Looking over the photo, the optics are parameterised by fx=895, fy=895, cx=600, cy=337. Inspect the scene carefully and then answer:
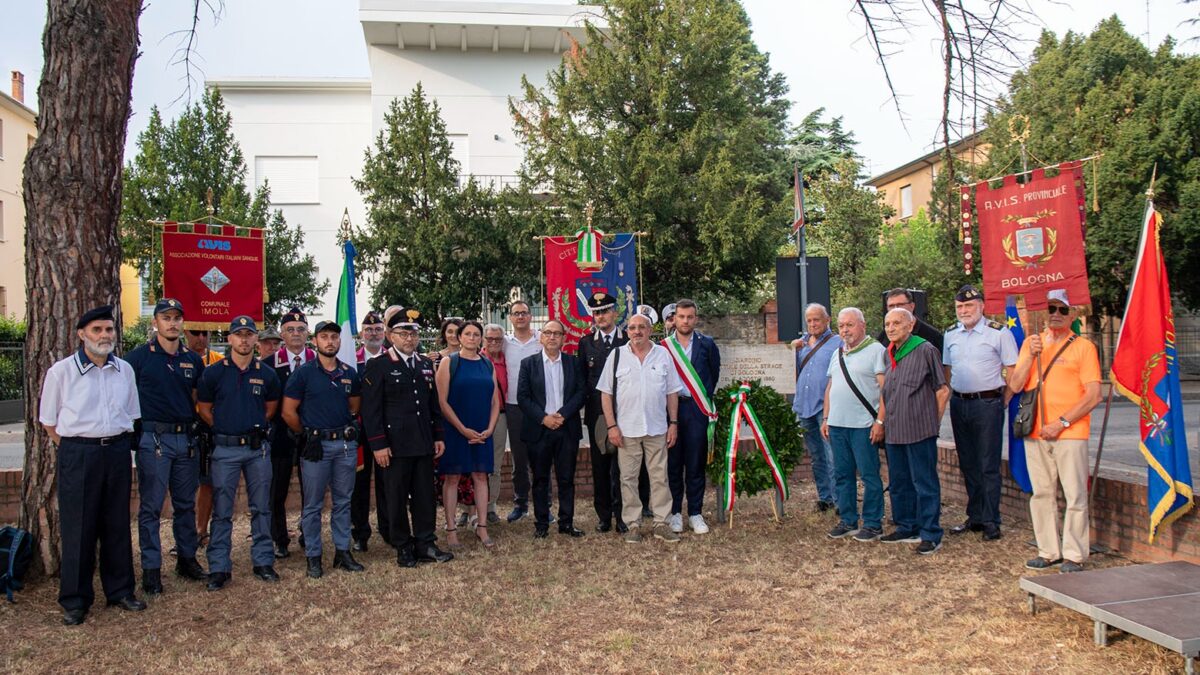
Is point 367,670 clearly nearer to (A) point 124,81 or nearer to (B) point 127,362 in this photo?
(B) point 127,362

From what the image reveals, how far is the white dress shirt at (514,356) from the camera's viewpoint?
26.5 feet

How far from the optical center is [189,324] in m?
9.62

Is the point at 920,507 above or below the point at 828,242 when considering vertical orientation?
below

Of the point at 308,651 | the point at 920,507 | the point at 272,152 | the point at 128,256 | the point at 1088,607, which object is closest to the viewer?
the point at 1088,607

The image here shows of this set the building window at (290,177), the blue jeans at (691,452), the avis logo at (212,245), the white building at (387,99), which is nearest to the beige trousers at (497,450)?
the blue jeans at (691,452)

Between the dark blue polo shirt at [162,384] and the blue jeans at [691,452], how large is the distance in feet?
12.4

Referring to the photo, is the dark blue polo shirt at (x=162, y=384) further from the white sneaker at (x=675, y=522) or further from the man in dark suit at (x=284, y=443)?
the white sneaker at (x=675, y=522)

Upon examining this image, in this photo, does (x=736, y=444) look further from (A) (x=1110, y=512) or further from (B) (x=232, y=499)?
(B) (x=232, y=499)

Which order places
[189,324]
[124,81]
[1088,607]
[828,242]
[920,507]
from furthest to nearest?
[828,242]
[189,324]
[920,507]
[124,81]
[1088,607]

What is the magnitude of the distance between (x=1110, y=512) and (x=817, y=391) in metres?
2.59

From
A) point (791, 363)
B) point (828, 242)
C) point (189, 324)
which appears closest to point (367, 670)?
point (189, 324)

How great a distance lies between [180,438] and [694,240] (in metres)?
12.4

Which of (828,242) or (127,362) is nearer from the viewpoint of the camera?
(127,362)

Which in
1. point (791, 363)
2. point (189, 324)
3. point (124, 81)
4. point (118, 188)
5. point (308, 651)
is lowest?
point (308, 651)
